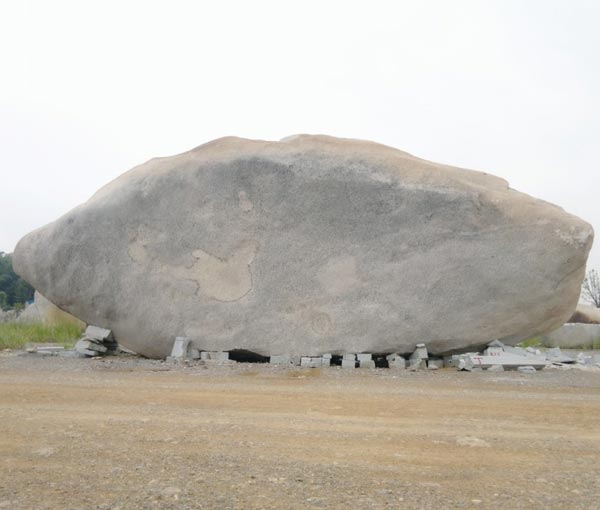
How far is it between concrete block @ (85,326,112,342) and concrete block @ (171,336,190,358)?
128 cm

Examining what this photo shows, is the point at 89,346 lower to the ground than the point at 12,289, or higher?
lower

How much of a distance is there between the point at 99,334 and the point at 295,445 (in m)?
6.41

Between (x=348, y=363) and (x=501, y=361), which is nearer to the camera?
(x=501, y=361)

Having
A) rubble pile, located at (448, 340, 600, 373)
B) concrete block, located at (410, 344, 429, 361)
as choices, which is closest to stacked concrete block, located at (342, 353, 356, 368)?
concrete block, located at (410, 344, 429, 361)

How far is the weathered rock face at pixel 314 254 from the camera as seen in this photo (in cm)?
806

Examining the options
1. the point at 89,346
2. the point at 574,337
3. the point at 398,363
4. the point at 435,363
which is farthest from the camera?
the point at 574,337

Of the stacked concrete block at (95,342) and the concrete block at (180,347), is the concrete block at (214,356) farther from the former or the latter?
the stacked concrete block at (95,342)

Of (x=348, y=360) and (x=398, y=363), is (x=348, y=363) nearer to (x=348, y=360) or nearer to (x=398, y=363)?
(x=348, y=360)

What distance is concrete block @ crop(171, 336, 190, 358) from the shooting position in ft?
27.5

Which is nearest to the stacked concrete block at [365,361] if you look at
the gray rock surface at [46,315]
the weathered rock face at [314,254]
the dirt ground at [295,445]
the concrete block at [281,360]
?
the weathered rock face at [314,254]

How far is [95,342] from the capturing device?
9305 mm

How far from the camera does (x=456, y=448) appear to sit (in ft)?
11.6

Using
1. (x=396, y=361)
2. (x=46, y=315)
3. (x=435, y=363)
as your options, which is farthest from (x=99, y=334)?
(x=46, y=315)

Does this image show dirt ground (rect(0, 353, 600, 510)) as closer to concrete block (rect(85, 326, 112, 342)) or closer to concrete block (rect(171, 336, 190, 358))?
concrete block (rect(171, 336, 190, 358))
